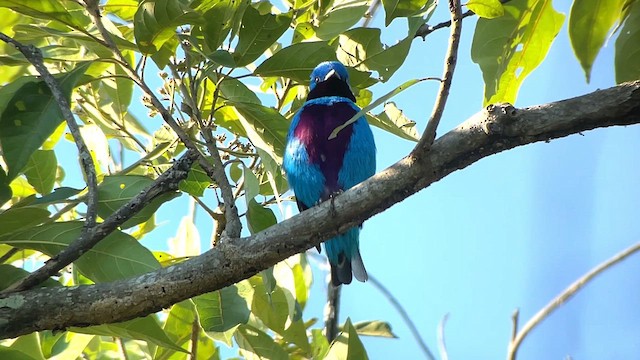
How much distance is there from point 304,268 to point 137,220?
121 cm

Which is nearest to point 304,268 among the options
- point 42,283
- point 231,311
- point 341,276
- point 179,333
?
point 341,276

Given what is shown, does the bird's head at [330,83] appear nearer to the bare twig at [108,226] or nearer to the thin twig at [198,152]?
the thin twig at [198,152]

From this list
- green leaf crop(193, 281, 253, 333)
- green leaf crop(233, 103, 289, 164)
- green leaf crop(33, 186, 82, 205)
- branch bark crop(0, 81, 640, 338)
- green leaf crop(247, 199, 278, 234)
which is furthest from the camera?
green leaf crop(233, 103, 289, 164)

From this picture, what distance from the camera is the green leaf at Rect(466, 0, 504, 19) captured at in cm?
248

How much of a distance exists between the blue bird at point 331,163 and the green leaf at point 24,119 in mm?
1448

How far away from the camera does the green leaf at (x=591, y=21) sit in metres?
2.61

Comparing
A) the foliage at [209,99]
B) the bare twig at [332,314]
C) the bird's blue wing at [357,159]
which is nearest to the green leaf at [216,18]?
the foliage at [209,99]

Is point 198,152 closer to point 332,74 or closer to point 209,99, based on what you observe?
point 209,99

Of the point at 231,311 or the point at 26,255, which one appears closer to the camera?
the point at 231,311

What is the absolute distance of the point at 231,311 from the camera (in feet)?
8.86

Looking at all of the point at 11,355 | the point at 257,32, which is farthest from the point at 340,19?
the point at 11,355

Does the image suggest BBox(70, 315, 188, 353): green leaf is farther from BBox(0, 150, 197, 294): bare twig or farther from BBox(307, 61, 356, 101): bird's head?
BBox(307, 61, 356, 101): bird's head

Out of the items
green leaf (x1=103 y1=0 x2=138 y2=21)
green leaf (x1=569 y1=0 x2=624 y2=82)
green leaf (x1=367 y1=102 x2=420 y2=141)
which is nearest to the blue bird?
green leaf (x1=367 y1=102 x2=420 y2=141)

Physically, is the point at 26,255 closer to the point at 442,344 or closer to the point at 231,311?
the point at 231,311
